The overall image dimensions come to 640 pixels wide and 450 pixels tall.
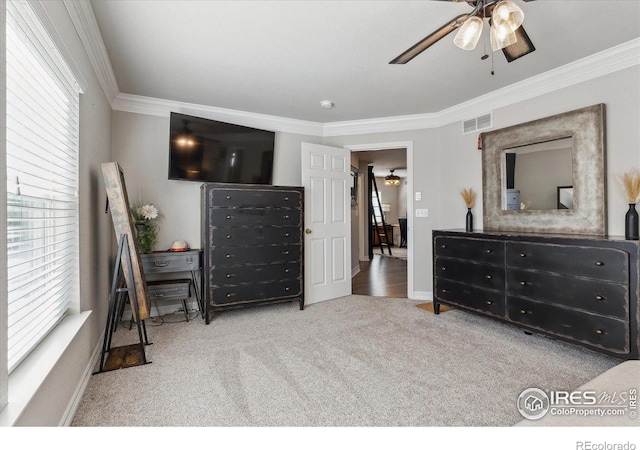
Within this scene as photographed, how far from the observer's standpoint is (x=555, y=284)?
241 cm

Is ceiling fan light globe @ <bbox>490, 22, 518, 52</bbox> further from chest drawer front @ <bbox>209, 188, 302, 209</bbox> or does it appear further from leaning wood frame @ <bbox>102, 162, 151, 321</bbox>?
leaning wood frame @ <bbox>102, 162, 151, 321</bbox>

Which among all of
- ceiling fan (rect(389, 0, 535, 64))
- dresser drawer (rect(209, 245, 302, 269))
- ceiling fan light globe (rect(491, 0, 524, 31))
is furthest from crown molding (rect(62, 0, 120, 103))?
ceiling fan light globe (rect(491, 0, 524, 31))

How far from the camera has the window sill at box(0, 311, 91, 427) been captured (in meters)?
1.06

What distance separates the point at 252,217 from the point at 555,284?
279 cm

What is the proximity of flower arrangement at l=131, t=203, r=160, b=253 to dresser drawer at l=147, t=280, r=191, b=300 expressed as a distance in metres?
0.39

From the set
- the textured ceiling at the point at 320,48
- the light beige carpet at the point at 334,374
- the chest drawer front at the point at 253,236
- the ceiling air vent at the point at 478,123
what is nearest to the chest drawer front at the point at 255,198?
the chest drawer front at the point at 253,236

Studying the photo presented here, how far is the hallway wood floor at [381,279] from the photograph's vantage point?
14.7 feet

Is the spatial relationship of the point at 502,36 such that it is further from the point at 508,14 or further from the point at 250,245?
the point at 250,245

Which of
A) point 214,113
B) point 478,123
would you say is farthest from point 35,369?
point 478,123

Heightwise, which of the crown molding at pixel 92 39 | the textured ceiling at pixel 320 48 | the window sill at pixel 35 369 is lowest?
the window sill at pixel 35 369

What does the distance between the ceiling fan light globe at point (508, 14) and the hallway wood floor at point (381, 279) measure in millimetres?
3335

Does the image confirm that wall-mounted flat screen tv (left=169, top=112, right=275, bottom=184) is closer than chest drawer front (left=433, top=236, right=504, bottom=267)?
No

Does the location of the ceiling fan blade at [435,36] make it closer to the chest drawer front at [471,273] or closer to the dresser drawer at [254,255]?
the chest drawer front at [471,273]
